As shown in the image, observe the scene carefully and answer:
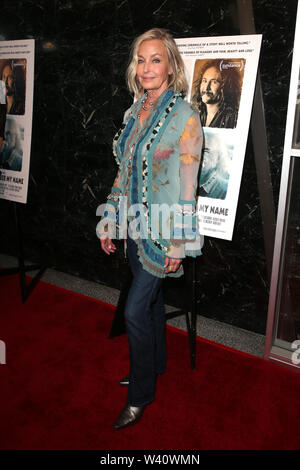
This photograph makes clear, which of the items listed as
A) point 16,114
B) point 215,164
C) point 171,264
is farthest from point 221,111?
point 16,114

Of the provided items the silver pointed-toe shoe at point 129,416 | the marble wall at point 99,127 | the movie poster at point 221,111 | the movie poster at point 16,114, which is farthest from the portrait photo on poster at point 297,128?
the movie poster at point 16,114

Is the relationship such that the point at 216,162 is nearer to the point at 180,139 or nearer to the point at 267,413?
the point at 180,139

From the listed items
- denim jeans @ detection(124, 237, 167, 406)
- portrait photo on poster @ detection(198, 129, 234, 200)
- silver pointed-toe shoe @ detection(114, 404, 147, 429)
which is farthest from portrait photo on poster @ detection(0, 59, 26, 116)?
silver pointed-toe shoe @ detection(114, 404, 147, 429)

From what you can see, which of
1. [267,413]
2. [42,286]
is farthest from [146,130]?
[42,286]

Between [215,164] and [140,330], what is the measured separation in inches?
40.3

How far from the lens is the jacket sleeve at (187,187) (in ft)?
4.96

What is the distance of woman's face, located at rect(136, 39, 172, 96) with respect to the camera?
1.55 metres

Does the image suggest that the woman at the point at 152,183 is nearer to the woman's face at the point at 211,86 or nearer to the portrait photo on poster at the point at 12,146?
the woman's face at the point at 211,86

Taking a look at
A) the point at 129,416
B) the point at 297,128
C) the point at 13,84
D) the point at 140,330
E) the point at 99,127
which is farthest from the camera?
the point at 99,127

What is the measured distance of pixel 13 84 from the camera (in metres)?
2.79

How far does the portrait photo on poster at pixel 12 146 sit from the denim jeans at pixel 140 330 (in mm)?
1518

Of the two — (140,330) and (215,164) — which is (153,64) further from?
(140,330)

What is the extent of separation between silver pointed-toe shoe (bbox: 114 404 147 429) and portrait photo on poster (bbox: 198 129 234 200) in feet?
3.79

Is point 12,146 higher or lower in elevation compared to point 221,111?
lower
